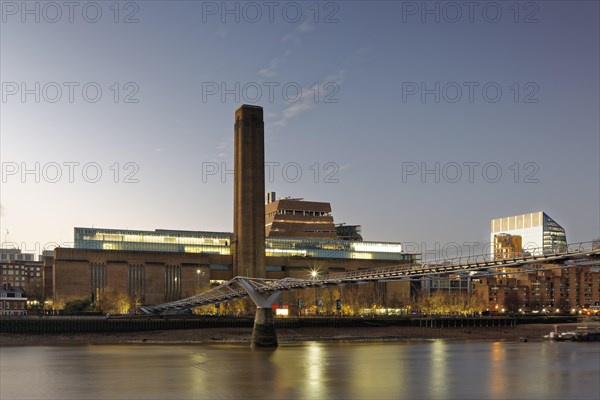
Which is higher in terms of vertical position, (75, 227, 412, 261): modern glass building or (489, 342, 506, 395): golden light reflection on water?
(75, 227, 412, 261): modern glass building

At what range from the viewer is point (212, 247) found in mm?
190750

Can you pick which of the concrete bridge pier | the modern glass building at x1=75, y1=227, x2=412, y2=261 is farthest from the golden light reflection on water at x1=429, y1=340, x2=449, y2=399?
the modern glass building at x1=75, y1=227, x2=412, y2=261

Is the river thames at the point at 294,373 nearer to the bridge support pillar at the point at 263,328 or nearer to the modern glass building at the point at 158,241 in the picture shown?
the bridge support pillar at the point at 263,328

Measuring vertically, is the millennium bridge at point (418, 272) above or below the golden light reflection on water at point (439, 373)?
above

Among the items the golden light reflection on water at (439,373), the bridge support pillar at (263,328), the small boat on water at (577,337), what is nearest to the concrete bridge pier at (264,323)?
the bridge support pillar at (263,328)

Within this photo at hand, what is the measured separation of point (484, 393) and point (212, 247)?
137 meters

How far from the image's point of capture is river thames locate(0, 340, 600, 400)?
192ft

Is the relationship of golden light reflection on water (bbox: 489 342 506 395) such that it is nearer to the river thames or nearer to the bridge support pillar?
the river thames

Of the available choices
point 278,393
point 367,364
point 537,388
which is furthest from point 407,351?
point 278,393

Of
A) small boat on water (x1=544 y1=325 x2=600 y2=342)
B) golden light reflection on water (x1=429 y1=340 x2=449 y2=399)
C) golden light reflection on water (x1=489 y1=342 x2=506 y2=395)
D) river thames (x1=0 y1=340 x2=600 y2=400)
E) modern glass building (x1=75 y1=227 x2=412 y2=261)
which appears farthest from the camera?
modern glass building (x1=75 y1=227 x2=412 y2=261)

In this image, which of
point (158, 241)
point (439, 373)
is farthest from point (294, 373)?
point (158, 241)

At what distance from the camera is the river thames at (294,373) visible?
58.4 metres

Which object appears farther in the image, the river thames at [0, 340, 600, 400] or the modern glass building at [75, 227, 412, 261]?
the modern glass building at [75, 227, 412, 261]

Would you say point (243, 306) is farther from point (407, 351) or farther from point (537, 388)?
point (537, 388)
